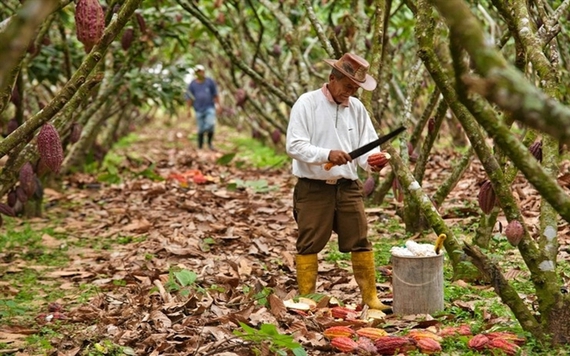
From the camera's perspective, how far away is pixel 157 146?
15258 mm

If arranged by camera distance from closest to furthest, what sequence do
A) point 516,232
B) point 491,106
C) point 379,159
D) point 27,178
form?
point 491,106 < point 516,232 < point 379,159 < point 27,178

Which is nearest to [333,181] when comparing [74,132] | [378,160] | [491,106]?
[378,160]

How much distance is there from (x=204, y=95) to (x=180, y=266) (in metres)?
8.77

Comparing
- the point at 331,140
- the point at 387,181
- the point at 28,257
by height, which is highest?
the point at 331,140

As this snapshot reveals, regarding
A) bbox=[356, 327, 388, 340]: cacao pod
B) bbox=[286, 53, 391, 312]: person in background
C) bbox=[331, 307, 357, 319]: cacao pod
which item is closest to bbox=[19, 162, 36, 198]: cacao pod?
bbox=[286, 53, 391, 312]: person in background

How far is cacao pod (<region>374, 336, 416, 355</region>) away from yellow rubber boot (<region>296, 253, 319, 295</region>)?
2.94ft

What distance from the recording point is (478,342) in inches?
121

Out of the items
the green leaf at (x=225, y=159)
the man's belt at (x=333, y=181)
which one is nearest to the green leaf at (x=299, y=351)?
the man's belt at (x=333, y=181)

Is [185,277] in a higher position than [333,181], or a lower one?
lower

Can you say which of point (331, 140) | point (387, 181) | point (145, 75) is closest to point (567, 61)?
point (387, 181)

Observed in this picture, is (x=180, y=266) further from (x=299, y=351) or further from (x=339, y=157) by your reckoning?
(x=299, y=351)

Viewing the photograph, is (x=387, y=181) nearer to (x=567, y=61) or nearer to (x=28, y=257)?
(x=567, y=61)

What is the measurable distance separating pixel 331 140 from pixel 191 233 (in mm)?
1966

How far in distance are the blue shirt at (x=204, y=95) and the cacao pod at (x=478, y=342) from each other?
34.2 ft
